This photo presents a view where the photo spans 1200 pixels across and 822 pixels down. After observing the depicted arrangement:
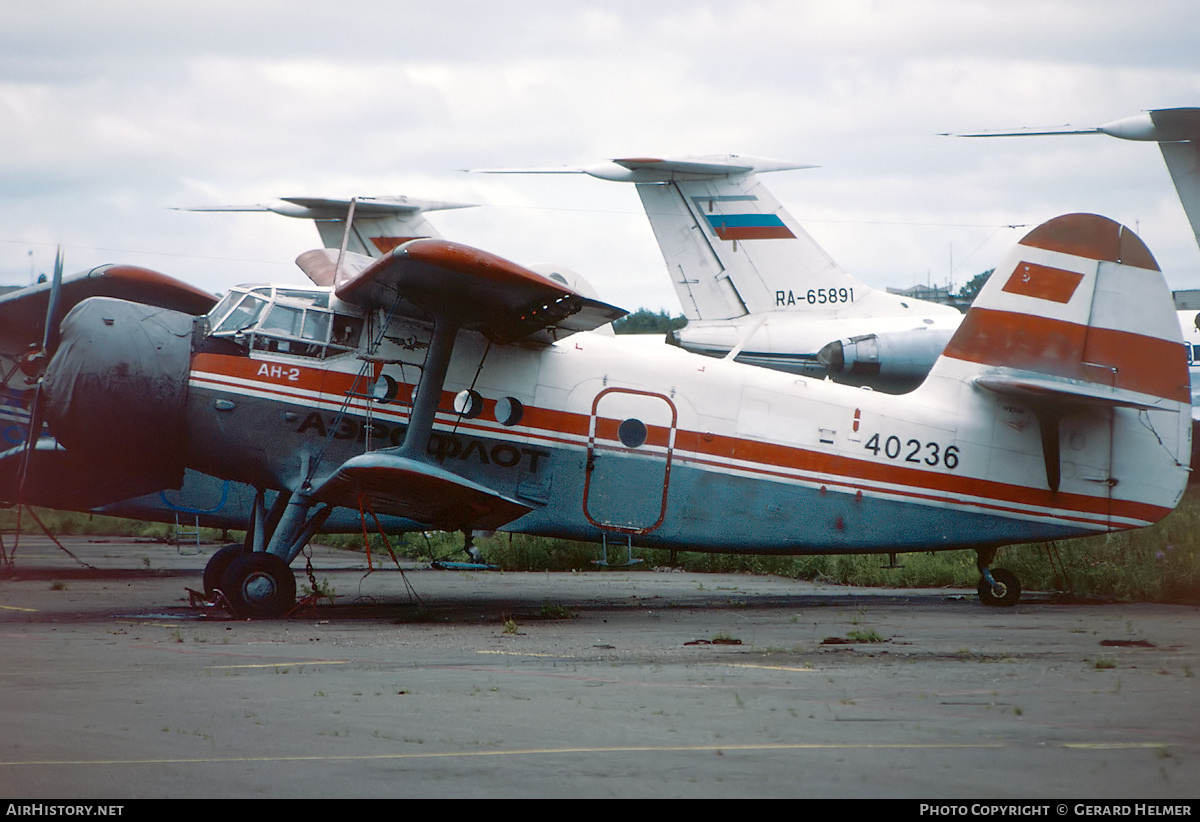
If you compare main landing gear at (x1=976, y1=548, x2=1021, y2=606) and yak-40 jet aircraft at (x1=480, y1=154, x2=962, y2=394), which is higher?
yak-40 jet aircraft at (x1=480, y1=154, x2=962, y2=394)

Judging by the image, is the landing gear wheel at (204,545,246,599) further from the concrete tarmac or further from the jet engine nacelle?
the jet engine nacelle

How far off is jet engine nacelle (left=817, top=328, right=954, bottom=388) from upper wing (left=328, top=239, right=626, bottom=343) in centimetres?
776

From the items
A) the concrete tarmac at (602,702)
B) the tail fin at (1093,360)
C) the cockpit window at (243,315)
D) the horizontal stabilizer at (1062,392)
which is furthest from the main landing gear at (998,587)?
the cockpit window at (243,315)

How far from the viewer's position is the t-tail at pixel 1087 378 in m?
14.7

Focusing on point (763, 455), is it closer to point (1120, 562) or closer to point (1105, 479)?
point (1105, 479)

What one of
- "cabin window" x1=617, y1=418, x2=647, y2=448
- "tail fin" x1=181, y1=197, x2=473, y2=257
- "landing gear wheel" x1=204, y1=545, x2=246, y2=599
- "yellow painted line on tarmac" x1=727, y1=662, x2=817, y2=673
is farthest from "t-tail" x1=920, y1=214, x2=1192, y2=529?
"tail fin" x1=181, y1=197, x2=473, y2=257

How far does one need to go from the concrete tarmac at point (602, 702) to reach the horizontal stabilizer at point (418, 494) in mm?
1082

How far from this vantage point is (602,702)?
7.42 meters

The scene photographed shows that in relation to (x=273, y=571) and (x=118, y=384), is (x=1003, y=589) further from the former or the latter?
(x=118, y=384)

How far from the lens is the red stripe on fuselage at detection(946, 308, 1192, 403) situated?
14.8 metres

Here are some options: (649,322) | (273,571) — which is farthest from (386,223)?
(649,322)

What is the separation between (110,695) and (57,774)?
7.89 feet
